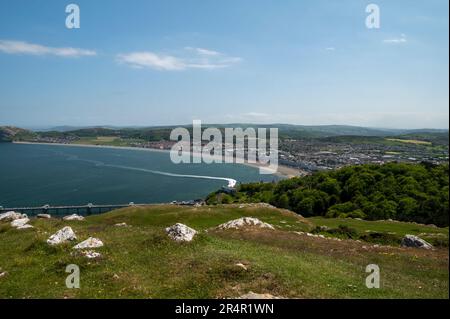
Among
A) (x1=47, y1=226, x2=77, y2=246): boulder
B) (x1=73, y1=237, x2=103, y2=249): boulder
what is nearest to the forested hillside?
(x1=73, y1=237, x2=103, y2=249): boulder

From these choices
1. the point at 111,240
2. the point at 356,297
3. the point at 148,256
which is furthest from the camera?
the point at 111,240

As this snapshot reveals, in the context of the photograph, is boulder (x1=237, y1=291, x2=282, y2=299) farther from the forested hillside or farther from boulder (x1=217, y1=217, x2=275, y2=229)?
Result: the forested hillside

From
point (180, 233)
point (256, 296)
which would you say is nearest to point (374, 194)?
point (180, 233)

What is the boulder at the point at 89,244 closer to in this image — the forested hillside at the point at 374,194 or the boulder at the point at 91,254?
the boulder at the point at 91,254

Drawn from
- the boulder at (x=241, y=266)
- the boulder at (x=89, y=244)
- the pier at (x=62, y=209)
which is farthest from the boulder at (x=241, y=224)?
the pier at (x=62, y=209)
